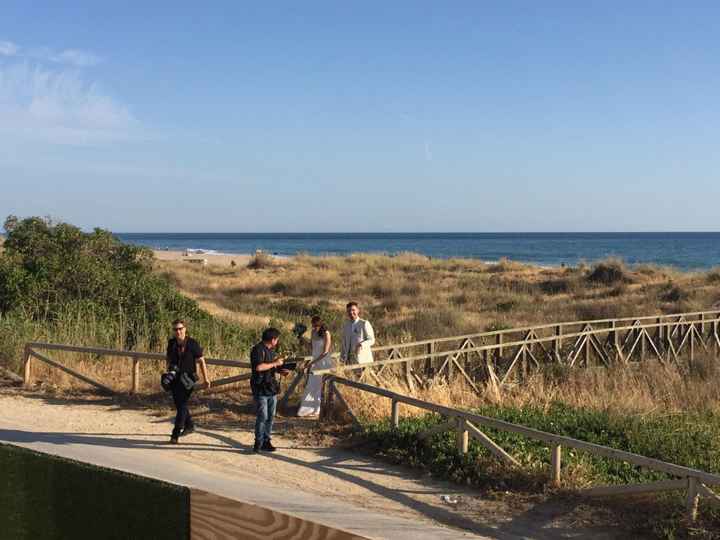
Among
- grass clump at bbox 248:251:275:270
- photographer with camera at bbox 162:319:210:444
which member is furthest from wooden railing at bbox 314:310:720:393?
grass clump at bbox 248:251:275:270

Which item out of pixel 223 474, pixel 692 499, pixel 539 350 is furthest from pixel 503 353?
pixel 692 499

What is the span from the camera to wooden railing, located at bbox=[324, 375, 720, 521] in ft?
21.8

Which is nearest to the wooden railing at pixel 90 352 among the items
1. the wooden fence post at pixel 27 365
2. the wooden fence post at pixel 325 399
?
the wooden fence post at pixel 27 365

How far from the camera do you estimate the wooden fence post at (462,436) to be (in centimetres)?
862

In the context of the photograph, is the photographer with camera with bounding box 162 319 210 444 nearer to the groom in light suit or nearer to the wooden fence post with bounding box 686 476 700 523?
the groom in light suit

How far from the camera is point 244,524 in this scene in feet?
6.79

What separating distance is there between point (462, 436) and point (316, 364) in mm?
3028

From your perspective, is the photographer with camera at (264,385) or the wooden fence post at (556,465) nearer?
the wooden fence post at (556,465)

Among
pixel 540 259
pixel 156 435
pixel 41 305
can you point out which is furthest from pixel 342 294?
pixel 540 259

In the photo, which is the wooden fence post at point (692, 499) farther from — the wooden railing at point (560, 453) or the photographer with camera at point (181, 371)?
the photographer with camera at point (181, 371)

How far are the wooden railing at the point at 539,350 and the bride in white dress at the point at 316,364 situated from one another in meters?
1.30

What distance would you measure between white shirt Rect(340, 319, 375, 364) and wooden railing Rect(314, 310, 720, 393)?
1.79 ft

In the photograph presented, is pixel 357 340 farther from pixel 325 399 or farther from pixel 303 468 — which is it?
pixel 303 468

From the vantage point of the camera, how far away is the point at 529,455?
8469 millimetres
